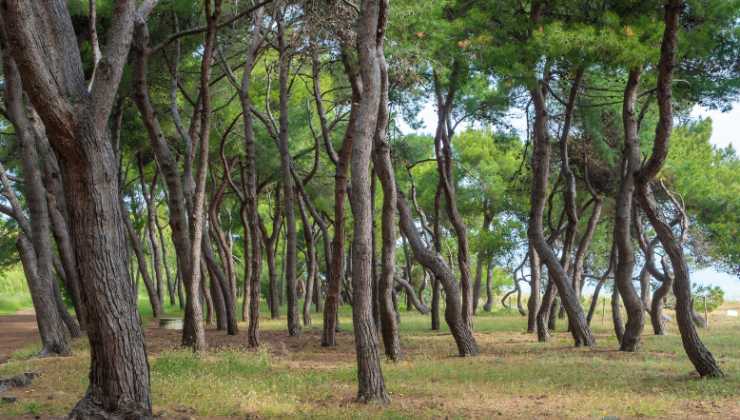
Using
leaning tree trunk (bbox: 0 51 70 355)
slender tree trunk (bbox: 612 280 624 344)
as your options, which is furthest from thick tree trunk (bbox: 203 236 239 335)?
slender tree trunk (bbox: 612 280 624 344)

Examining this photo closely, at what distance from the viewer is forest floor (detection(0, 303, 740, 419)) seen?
26.5 feet

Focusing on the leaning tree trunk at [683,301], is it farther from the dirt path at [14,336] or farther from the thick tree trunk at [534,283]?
the dirt path at [14,336]

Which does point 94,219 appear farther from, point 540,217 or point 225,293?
point 225,293

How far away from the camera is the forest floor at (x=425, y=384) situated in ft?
26.5

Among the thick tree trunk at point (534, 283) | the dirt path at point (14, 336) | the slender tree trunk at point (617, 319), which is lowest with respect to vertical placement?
the dirt path at point (14, 336)

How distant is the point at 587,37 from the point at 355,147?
5360 millimetres

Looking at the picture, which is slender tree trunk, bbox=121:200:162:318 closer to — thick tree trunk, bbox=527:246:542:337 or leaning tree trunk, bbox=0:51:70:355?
leaning tree trunk, bbox=0:51:70:355

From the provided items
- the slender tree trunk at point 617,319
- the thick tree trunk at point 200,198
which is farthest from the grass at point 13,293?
the slender tree trunk at point 617,319

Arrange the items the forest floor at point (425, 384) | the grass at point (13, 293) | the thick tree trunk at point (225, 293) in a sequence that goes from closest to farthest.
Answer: the forest floor at point (425, 384) → the thick tree trunk at point (225, 293) → the grass at point (13, 293)

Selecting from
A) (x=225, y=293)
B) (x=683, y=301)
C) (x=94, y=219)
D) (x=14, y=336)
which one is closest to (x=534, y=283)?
(x=225, y=293)

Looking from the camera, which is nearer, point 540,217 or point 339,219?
point 339,219

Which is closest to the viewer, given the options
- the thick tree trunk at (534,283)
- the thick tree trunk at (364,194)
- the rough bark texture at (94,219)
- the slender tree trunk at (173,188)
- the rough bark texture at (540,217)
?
the rough bark texture at (94,219)

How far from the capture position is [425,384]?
10.5m

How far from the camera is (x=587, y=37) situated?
12234mm
